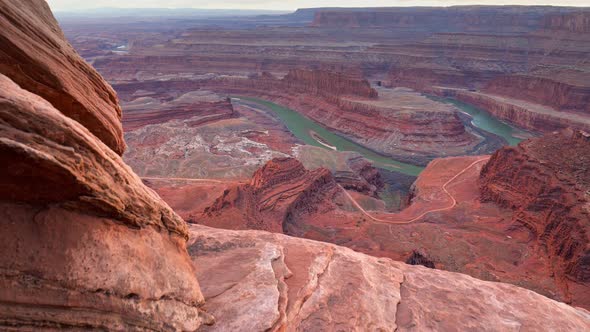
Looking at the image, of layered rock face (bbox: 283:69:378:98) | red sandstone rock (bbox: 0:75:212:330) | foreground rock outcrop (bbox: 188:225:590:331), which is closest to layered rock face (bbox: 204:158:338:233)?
foreground rock outcrop (bbox: 188:225:590:331)

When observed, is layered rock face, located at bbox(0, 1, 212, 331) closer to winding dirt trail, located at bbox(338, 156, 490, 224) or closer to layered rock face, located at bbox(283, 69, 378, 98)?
winding dirt trail, located at bbox(338, 156, 490, 224)

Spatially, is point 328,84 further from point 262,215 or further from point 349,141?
point 262,215

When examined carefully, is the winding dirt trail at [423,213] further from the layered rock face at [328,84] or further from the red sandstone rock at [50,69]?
the layered rock face at [328,84]

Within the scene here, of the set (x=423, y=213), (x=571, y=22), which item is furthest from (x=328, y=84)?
(x=571, y=22)

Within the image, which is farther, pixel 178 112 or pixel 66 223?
pixel 178 112

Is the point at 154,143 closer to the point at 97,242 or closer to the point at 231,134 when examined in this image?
the point at 231,134

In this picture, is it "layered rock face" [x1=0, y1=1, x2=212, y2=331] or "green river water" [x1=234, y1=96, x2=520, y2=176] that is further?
"green river water" [x1=234, y1=96, x2=520, y2=176]
